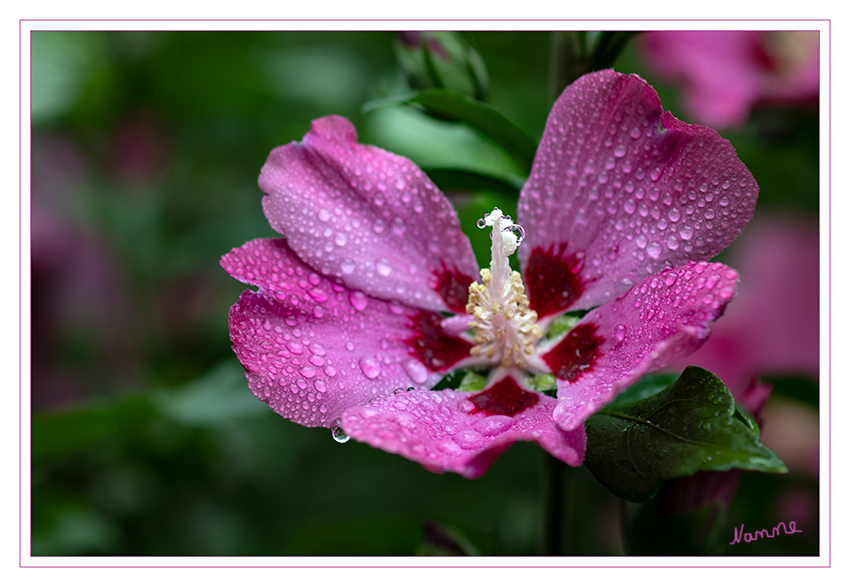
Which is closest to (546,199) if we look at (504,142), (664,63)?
(504,142)

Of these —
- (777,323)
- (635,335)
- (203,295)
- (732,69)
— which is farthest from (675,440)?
(203,295)

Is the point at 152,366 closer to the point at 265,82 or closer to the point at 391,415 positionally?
the point at 265,82

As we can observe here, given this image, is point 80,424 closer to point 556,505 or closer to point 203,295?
point 203,295

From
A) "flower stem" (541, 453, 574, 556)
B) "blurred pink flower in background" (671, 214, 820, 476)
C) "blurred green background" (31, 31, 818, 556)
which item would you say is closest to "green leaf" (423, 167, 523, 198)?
"flower stem" (541, 453, 574, 556)

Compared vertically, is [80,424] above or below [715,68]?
below

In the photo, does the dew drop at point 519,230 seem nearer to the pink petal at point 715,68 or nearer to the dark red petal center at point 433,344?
the dark red petal center at point 433,344

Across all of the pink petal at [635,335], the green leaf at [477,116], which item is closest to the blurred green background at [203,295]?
the green leaf at [477,116]
